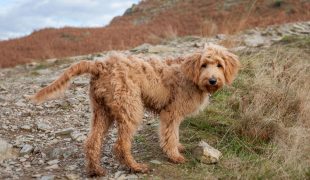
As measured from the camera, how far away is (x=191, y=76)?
6.64 meters

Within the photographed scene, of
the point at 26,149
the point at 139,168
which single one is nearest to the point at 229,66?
the point at 139,168

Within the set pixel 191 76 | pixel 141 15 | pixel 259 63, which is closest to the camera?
pixel 191 76

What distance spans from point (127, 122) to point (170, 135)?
742mm

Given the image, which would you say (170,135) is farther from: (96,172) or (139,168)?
(96,172)

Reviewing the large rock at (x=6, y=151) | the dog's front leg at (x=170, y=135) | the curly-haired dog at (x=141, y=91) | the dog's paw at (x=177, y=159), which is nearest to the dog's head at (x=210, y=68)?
the curly-haired dog at (x=141, y=91)

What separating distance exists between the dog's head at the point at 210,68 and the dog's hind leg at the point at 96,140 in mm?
1296

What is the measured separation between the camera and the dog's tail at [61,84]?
6102 mm

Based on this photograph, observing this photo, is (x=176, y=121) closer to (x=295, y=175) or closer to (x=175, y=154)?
(x=175, y=154)

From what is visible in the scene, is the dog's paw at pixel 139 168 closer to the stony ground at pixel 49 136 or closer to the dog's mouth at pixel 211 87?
the stony ground at pixel 49 136

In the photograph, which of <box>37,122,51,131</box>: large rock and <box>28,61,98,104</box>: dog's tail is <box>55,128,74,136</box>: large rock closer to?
<box>37,122,51,131</box>: large rock

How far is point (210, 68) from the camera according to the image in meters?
6.50

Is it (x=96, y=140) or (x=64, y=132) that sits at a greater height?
(x=96, y=140)

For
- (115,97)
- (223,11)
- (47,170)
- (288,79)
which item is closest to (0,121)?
(47,170)

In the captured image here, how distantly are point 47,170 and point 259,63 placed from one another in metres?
5.56
